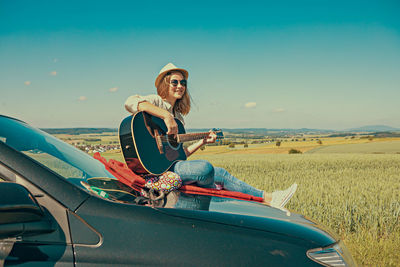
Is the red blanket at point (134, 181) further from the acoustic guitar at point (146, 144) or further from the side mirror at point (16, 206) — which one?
the side mirror at point (16, 206)

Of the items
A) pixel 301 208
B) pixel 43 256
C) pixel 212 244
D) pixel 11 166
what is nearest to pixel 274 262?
pixel 212 244

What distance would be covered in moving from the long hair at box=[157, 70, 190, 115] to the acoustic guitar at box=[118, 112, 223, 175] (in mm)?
501

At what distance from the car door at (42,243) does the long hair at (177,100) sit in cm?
249

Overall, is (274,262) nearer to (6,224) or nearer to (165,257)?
(165,257)

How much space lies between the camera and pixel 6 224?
1.00 metres

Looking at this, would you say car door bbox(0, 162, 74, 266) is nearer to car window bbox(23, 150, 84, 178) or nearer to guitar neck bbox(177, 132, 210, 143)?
car window bbox(23, 150, 84, 178)

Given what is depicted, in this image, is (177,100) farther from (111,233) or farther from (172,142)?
(111,233)

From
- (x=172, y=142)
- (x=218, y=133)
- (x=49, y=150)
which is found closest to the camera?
(x=49, y=150)

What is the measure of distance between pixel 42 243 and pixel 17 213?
194 millimetres

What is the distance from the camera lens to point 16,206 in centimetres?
99

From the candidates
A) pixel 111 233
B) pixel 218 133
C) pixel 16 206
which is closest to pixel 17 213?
pixel 16 206

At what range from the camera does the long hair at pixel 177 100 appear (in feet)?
11.5

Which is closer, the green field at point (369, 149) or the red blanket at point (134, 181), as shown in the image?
the red blanket at point (134, 181)

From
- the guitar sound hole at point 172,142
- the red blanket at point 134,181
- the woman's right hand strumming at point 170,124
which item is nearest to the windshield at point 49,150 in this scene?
the red blanket at point 134,181
